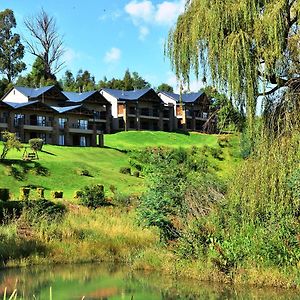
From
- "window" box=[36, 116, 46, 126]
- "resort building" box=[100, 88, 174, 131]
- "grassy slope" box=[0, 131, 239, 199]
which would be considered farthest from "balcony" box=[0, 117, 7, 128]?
"resort building" box=[100, 88, 174, 131]

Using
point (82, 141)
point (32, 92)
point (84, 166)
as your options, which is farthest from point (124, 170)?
point (32, 92)

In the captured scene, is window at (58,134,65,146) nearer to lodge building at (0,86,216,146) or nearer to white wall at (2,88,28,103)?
lodge building at (0,86,216,146)

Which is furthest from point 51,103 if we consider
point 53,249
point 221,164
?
point 53,249

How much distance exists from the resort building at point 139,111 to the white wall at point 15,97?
44.1 feet

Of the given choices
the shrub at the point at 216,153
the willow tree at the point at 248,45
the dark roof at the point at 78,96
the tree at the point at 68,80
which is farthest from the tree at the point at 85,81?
the willow tree at the point at 248,45

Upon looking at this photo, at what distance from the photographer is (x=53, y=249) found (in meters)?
21.3

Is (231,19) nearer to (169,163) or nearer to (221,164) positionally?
(169,163)

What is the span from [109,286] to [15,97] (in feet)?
173

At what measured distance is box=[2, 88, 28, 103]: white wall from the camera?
6458cm

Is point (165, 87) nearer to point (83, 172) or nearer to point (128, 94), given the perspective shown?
point (128, 94)

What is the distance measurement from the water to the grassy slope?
10.0 metres

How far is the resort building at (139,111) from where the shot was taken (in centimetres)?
7325

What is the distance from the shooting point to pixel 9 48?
8275cm

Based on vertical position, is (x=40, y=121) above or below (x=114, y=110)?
below
